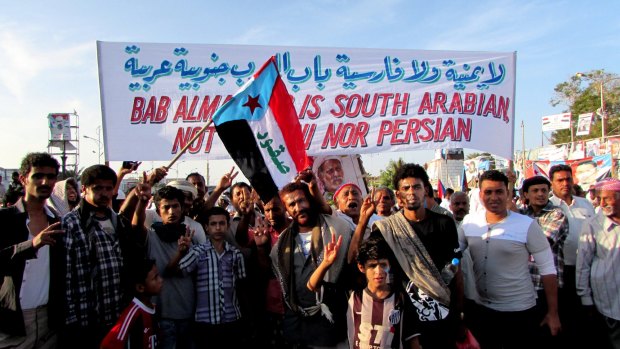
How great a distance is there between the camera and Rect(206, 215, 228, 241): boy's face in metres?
3.46

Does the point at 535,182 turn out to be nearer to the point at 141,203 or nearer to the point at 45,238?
the point at 141,203

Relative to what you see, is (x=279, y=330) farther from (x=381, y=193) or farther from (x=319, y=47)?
(x=319, y=47)

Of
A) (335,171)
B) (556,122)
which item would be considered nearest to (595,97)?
(556,122)

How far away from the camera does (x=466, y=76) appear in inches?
241

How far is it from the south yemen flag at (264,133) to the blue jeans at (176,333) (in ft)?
3.74

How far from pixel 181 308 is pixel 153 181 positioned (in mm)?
935

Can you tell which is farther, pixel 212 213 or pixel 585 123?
pixel 585 123

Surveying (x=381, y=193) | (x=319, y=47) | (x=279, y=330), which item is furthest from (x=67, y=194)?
(x=319, y=47)

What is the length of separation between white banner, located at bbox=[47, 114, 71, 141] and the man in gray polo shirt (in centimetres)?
4640

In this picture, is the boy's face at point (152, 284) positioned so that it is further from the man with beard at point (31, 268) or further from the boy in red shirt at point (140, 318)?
the man with beard at point (31, 268)

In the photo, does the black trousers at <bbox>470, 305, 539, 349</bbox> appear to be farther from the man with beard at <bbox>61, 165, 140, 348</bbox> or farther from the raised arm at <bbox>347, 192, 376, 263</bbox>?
the man with beard at <bbox>61, 165, 140, 348</bbox>

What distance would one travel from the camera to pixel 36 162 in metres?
2.90

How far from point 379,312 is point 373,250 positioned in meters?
0.38

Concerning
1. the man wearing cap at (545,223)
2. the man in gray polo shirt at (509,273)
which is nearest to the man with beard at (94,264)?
the man in gray polo shirt at (509,273)
